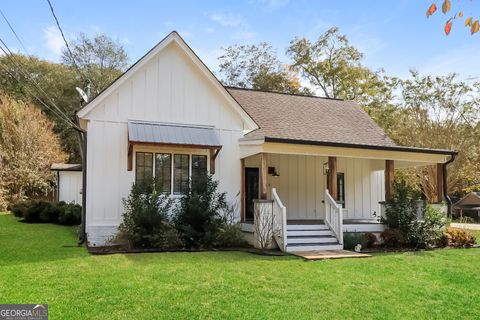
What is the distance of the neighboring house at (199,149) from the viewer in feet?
37.4

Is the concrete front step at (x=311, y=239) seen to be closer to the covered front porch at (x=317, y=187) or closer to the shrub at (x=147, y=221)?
the covered front porch at (x=317, y=187)

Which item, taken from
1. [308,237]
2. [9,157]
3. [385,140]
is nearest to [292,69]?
[385,140]

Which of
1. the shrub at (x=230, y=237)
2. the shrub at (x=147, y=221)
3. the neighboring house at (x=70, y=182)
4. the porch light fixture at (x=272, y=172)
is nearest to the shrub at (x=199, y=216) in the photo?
the shrub at (x=230, y=237)

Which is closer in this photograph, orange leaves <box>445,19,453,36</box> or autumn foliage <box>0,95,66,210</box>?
orange leaves <box>445,19,453,36</box>

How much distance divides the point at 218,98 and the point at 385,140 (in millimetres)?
6697

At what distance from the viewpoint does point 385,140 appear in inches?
602

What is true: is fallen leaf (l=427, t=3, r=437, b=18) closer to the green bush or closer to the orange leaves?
the orange leaves

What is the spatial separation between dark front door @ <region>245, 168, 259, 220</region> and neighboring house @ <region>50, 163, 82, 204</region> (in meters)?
9.30

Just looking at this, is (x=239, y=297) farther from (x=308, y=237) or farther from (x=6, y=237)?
(x=6, y=237)

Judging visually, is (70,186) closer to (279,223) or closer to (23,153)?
(23,153)

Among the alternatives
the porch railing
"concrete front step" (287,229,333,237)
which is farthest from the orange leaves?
"concrete front step" (287,229,333,237)

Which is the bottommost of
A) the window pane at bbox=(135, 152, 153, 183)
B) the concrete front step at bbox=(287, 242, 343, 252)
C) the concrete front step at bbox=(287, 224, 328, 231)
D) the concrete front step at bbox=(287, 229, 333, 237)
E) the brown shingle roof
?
the concrete front step at bbox=(287, 242, 343, 252)

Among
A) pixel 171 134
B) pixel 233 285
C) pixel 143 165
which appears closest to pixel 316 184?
pixel 171 134

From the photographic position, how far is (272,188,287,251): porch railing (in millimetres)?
10734
